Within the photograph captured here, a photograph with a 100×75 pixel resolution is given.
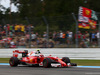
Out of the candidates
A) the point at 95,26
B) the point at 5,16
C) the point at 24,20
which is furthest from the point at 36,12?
the point at 95,26

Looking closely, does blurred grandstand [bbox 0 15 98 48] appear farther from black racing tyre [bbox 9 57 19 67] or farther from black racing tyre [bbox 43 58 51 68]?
black racing tyre [bbox 43 58 51 68]

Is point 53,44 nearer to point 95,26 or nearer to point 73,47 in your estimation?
point 73,47

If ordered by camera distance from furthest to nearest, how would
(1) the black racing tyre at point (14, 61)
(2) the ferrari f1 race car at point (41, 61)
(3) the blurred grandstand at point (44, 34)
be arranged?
(3) the blurred grandstand at point (44, 34) < (1) the black racing tyre at point (14, 61) < (2) the ferrari f1 race car at point (41, 61)

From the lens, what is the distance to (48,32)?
16156 mm

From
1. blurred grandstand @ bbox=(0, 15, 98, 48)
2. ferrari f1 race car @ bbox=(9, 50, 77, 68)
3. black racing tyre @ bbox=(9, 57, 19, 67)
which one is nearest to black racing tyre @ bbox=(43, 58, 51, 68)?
ferrari f1 race car @ bbox=(9, 50, 77, 68)

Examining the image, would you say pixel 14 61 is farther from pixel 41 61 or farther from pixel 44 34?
pixel 44 34

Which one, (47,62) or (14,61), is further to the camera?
(14,61)

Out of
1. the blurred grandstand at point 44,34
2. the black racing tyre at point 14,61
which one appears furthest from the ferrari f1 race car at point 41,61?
the blurred grandstand at point 44,34

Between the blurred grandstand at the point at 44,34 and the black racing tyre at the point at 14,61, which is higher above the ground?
the blurred grandstand at the point at 44,34

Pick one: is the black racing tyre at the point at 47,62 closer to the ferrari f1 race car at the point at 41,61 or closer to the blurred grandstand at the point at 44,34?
the ferrari f1 race car at the point at 41,61

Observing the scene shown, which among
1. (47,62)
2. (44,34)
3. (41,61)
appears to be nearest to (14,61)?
(41,61)

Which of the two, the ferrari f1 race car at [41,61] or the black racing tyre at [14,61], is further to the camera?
the black racing tyre at [14,61]

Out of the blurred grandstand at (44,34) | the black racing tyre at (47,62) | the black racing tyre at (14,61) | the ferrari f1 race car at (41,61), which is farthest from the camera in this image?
the blurred grandstand at (44,34)

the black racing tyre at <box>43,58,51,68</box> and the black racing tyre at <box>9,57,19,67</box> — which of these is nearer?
the black racing tyre at <box>43,58,51,68</box>
